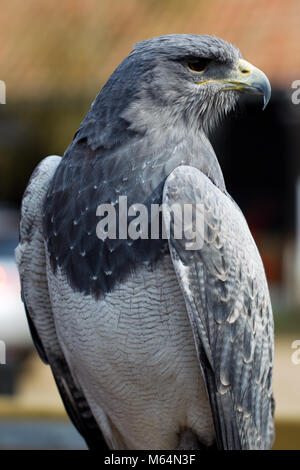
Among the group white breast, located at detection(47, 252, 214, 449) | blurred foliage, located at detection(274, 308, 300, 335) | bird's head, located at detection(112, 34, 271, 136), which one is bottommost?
blurred foliage, located at detection(274, 308, 300, 335)

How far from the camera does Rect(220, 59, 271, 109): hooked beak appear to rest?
3150 millimetres

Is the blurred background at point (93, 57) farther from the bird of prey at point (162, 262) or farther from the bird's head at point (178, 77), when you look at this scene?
the bird's head at point (178, 77)

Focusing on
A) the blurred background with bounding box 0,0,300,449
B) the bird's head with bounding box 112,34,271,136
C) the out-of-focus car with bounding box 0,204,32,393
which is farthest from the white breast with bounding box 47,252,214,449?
the out-of-focus car with bounding box 0,204,32,393

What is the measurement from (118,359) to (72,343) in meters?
0.25

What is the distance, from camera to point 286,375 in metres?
9.77

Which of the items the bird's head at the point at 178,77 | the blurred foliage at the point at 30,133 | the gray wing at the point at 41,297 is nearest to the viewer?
the bird's head at the point at 178,77

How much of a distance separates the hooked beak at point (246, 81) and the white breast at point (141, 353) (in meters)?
0.86

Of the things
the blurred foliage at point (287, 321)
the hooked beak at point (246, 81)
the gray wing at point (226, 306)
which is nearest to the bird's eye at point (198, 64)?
the hooked beak at point (246, 81)

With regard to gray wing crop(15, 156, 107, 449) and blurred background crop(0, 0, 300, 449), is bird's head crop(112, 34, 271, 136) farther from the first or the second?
blurred background crop(0, 0, 300, 449)

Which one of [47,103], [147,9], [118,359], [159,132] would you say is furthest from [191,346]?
[47,103]

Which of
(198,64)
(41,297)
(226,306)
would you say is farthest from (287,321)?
(198,64)

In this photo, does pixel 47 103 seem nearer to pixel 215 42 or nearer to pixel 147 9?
pixel 147 9

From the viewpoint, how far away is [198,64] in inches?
121

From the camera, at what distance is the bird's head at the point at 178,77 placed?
302cm
